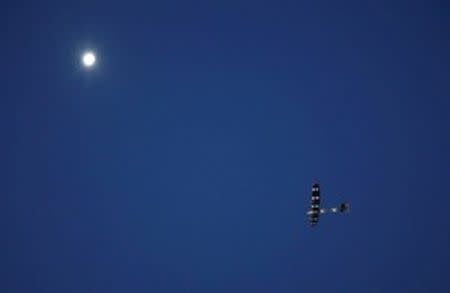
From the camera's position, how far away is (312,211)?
34.9 meters

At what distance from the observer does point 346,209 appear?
119 feet

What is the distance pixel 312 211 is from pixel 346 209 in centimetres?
308
